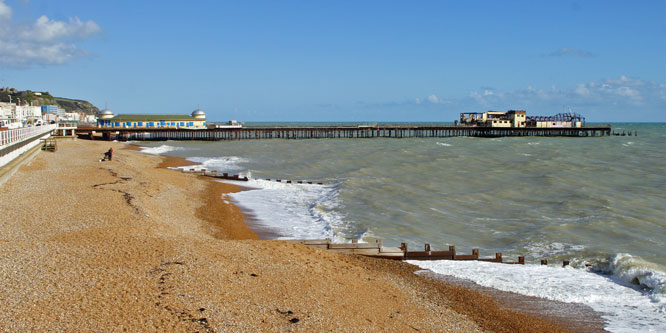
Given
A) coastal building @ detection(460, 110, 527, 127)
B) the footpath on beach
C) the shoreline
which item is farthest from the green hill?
the shoreline

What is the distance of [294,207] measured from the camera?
61.6ft

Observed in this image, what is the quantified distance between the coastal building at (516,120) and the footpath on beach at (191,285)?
8170cm

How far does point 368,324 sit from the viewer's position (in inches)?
275

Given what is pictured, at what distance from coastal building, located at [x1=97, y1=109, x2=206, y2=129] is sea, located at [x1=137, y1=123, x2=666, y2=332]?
51865 mm

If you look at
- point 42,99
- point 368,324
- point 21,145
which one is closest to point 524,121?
point 21,145

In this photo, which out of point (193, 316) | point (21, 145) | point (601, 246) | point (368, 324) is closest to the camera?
point (193, 316)

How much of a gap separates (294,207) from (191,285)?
1124 cm

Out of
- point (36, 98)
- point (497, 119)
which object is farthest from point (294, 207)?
point (36, 98)

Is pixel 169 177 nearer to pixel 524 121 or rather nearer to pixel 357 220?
pixel 357 220

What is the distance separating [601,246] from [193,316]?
11477 mm

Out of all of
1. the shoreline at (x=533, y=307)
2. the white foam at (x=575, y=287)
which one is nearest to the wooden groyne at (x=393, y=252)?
the white foam at (x=575, y=287)

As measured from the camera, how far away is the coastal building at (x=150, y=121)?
254 feet

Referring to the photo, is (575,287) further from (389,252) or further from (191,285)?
(191,285)

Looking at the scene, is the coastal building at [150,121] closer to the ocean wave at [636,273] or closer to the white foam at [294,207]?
the white foam at [294,207]
